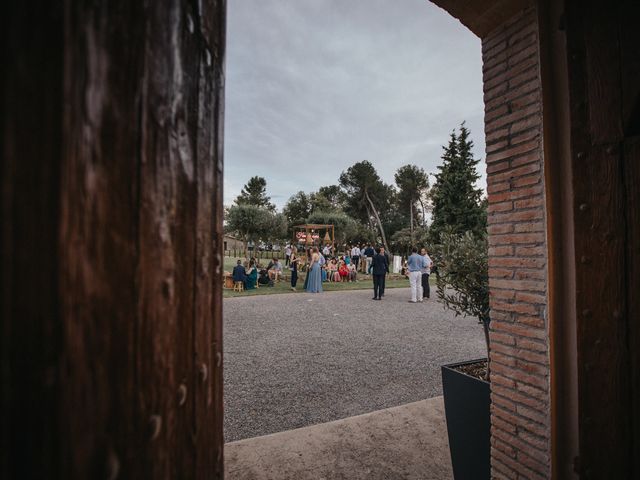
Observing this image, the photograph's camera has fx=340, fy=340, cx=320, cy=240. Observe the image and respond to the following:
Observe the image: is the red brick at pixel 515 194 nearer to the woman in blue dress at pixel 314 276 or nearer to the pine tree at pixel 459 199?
the woman in blue dress at pixel 314 276

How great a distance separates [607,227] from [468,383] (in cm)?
194

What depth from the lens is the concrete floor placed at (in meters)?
2.70

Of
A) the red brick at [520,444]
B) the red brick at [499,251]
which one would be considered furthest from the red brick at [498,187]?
the red brick at [520,444]

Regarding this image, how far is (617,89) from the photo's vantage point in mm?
1083

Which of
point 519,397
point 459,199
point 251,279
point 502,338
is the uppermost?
point 459,199

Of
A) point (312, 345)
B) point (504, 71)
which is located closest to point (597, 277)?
point (504, 71)

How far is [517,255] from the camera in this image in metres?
2.37

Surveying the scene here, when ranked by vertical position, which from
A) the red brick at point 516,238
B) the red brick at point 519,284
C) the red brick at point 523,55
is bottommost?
the red brick at point 519,284

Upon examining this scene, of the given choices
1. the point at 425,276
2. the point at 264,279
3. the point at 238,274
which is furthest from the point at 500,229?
the point at 264,279

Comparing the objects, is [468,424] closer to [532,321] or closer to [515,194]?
[532,321]

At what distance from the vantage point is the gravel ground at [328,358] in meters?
4.04

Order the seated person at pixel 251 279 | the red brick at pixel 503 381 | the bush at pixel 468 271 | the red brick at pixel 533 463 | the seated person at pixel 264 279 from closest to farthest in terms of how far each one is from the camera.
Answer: the red brick at pixel 533 463 < the red brick at pixel 503 381 < the bush at pixel 468 271 < the seated person at pixel 251 279 < the seated person at pixel 264 279

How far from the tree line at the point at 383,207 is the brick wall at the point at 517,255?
13.6 m

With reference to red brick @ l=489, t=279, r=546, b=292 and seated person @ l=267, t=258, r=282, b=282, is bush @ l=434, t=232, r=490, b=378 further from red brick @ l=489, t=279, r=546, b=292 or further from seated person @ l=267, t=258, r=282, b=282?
seated person @ l=267, t=258, r=282, b=282
